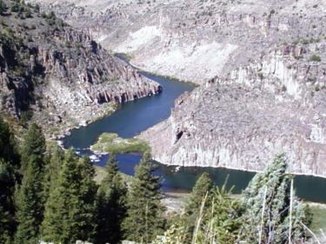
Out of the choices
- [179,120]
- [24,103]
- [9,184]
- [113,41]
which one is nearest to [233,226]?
[9,184]

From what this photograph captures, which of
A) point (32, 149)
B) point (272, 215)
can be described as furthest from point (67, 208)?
point (272, 215)

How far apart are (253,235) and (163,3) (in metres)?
183

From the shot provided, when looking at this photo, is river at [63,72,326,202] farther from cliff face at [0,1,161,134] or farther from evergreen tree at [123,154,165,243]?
evergreen tree at [123,154,165,243]

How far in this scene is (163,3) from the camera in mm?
189250

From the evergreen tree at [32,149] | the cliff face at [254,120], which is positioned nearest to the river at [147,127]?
the cliff face at [254,120]

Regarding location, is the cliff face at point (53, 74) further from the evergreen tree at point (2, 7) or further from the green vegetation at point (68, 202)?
the green vegetation at point (68, 202)

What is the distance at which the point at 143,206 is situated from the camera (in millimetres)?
39500

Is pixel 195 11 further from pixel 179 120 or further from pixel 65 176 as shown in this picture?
pixel 65 176

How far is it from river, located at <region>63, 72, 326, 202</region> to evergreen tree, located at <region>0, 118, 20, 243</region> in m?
21.4

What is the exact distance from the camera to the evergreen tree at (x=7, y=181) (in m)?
35.5

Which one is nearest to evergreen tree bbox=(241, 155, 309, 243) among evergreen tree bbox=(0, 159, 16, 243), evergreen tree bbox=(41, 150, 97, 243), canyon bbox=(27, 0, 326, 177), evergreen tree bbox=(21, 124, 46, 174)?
evergreen tree bbox=(41, 150, 97, 243)

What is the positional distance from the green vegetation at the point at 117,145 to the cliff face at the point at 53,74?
12242 millimetres

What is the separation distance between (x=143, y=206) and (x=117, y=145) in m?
50.8

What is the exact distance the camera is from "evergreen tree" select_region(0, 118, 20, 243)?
3550cm
